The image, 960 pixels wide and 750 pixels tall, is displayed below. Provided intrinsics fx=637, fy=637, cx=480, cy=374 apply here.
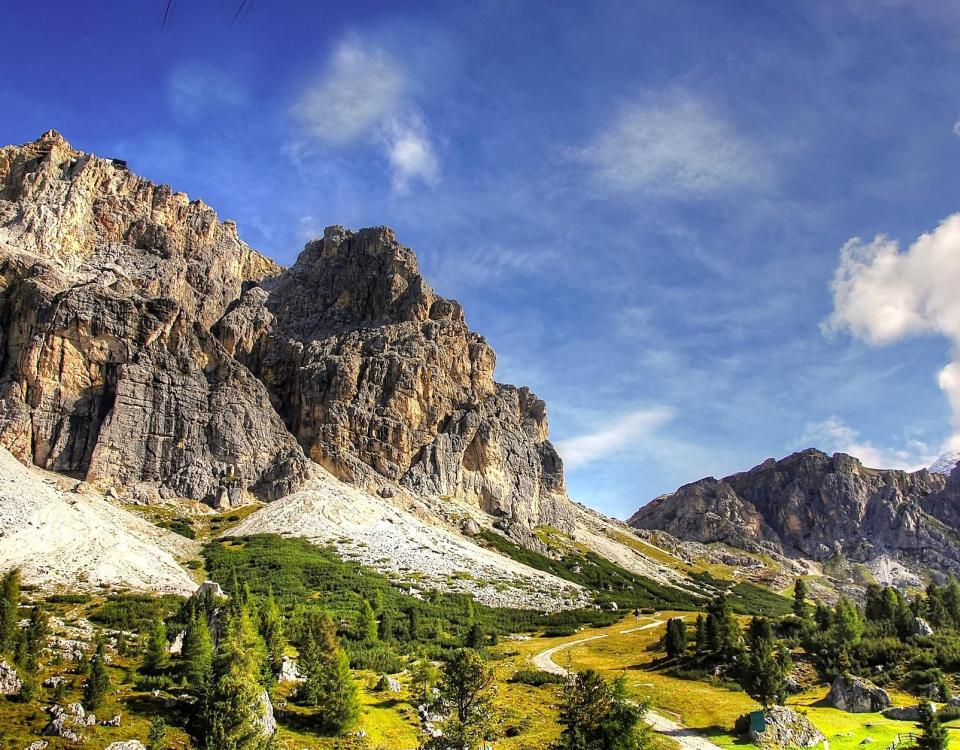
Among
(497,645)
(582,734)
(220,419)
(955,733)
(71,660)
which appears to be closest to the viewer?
(582,734)

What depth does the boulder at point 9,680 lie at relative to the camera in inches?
1313

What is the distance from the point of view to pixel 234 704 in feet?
105

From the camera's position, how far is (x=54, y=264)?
15825 centimetres

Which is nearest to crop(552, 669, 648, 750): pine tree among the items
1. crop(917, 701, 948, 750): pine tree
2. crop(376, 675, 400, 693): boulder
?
crop(917, 701, 948, 750): pine tree

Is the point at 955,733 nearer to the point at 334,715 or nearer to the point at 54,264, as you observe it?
the point at 334,715

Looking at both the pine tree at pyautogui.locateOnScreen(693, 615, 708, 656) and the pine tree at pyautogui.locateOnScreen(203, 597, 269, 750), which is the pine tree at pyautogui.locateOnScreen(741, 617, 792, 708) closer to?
the pine tree at pyautogui.locateOnScreen(693, 615, 708, 656)

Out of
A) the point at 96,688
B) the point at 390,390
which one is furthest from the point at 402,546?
the point at 96,688

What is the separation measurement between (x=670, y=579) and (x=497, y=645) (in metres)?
112

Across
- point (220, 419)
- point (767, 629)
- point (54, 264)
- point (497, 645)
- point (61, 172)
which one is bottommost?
point (497, 645)

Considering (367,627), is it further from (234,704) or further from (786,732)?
(786,732)

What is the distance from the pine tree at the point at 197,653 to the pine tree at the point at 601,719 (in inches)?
894

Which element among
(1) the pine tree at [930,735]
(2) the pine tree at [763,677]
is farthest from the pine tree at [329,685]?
(1) the pine tree at [930,735]

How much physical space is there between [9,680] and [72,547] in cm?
4773

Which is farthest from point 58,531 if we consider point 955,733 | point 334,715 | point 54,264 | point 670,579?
point 670,579
